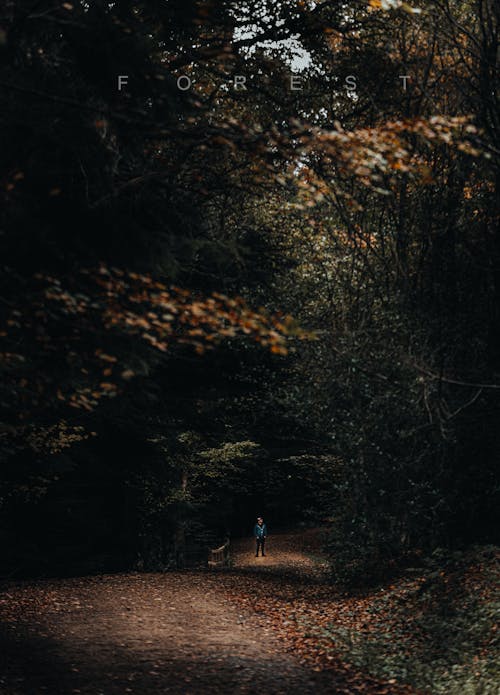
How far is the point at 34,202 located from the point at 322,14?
6.28m

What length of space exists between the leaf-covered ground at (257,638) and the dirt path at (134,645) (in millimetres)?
19

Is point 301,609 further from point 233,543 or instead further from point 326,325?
point 233,543

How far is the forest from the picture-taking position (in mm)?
6637

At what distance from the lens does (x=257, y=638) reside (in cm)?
1067

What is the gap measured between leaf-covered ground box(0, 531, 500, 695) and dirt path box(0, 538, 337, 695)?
19 millimetres

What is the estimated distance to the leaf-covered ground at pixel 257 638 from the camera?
8148mm

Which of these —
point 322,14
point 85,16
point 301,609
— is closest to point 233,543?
point 301,609

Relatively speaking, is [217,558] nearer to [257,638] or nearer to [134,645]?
[257,638]

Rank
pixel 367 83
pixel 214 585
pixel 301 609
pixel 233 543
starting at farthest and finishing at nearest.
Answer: pixel 233 543 → pixel 214 585 → pixel 301 609 → pixel 367 83

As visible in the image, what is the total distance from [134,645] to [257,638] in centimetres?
196

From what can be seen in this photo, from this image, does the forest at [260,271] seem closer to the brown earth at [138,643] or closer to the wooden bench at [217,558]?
the brown earth at [138,643]

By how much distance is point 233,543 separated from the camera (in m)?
37.6

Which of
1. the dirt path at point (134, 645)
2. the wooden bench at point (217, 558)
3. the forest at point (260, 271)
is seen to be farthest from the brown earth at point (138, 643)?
the wooden bench at point (217, 558)

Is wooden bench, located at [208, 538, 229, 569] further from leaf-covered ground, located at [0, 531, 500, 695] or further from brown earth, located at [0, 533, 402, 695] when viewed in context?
leaf-covered ground, located at [0, 531, 500, 695]
